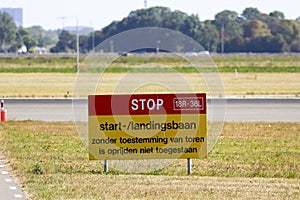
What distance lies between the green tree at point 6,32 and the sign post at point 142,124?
15894cm

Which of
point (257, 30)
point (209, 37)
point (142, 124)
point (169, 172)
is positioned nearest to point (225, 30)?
point (209, 37)

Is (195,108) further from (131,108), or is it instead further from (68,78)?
(68,78)

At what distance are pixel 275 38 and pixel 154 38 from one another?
90.0 m

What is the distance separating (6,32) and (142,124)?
15968 cm

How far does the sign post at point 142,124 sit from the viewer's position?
568 inches

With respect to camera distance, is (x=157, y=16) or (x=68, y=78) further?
(x=157, y=16)

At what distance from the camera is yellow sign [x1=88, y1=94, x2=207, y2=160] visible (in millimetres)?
14438

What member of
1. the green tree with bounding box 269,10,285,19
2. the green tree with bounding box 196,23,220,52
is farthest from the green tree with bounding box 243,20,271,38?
the green tree with bounding box 269,10,285,19

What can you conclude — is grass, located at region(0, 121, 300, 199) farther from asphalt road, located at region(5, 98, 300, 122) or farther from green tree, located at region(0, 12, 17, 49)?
green tree, located at region(0, 12, 17, 49)

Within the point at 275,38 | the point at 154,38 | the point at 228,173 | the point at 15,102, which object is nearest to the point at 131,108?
the point at 228,173

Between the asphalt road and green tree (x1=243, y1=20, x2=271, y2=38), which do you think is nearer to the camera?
the asphalt road

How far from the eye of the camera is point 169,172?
15.4 m

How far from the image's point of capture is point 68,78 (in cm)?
6328

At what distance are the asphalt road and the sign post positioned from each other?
37.2 ft
